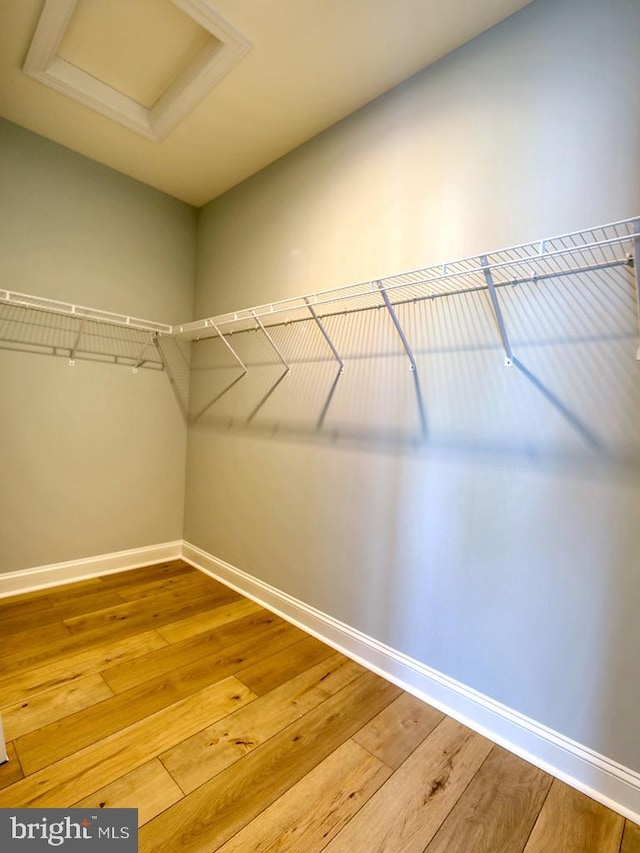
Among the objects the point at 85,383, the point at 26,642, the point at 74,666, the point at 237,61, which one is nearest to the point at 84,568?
the point at 26,642

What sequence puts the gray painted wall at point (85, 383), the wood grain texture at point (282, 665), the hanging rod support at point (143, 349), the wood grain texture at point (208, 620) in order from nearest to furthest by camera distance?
1. the wood grain texture at point (282, 665)
2. the wood grain texture at point (208, 620)
3. the gray painted wall at point (85, 383)
4. the hanging rod support at point (143, 349)

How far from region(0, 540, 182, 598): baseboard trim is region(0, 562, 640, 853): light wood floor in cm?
34

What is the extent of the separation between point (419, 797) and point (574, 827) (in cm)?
42

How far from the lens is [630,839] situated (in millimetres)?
1074

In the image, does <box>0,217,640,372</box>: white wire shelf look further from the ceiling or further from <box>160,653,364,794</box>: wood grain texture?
<box>160,653,364,794</box>: wood grain texture

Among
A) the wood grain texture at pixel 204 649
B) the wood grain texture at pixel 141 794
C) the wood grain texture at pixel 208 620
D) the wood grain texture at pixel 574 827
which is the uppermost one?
the wood grain texture at pixel 141 794

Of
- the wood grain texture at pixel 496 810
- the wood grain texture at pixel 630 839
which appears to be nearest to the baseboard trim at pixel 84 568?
the wood grain texture at pixel 496 810

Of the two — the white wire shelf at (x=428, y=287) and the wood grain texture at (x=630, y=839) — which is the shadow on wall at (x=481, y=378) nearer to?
the white wire shelf at (x=428, y=287)

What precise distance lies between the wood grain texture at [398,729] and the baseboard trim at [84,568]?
1.94 m

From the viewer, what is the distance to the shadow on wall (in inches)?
47.5

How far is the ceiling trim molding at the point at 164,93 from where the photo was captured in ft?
4.93
